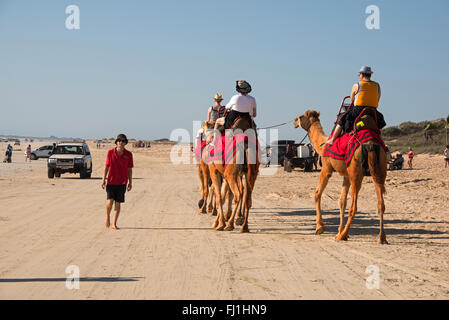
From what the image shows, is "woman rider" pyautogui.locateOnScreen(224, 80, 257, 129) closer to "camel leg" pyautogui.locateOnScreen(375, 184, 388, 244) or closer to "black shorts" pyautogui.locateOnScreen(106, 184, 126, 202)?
"black shorts" pyautogui.locateOnScreen(106, 184, 126, 202)

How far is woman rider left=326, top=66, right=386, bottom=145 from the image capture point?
996 centimetres

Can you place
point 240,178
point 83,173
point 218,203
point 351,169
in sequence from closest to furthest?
point 351,169, point 240,178, point 218,203, point 83,173

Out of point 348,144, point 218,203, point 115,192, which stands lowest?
point 218,203

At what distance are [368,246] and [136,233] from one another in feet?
16.2

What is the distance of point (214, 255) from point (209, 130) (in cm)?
461

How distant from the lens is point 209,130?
12578mm

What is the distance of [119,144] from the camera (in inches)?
460

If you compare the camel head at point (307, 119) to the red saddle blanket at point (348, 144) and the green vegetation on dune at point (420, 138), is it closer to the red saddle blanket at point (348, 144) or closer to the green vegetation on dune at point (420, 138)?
the red saddle blanket at point (348, 144)

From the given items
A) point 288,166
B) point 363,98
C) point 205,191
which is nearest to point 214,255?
point 363,98

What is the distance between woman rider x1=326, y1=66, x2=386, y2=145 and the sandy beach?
246 centimetres

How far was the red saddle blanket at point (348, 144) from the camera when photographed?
31.8 ft

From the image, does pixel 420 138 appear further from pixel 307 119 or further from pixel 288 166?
pixel 307 119

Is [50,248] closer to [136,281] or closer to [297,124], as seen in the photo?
[136,281]

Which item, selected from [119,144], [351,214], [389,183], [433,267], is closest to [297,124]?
[351,214]
